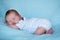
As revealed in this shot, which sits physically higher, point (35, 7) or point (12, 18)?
point (35, 7)

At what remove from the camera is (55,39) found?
1147mm

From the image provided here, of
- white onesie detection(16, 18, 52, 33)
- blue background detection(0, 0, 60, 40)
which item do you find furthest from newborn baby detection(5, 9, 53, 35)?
blue background detection(0, 0, 60, 40)

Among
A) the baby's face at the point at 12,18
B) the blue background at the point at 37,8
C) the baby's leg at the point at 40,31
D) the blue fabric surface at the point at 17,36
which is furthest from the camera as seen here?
the blue background at the point at 37,8

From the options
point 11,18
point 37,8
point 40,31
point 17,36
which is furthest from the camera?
point 37,8

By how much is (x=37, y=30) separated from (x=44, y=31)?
6 centimetres

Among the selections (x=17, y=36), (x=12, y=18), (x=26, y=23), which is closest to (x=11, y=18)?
(x=12, y=18)

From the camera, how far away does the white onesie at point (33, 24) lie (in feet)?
4.73

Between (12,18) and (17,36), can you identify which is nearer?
(17,36)

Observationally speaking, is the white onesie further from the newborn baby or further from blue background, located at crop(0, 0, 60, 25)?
blue background, located at crop(0, 0, 60, 25)

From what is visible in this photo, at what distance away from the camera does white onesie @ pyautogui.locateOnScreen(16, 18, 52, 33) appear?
4.73ft

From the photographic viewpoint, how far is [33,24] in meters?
1.50

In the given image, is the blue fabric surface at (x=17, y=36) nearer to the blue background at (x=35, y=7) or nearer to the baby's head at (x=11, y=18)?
the baby's head at (x=11, y=18)

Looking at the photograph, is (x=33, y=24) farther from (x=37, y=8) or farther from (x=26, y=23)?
(x=37, y=8)

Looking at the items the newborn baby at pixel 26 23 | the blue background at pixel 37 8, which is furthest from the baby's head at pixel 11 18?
the blue background at pixel 37 8
